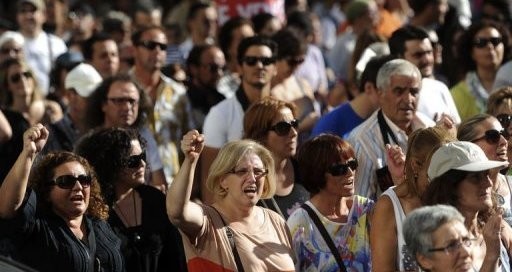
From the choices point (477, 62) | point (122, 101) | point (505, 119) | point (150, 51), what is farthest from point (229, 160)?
point (150, 51)

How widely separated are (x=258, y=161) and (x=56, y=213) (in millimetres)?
1132

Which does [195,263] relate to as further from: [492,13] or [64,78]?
[492,13]

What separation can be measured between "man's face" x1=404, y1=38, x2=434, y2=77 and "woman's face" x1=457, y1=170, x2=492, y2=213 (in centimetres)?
383

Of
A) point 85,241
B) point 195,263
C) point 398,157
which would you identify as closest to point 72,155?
point 85,241

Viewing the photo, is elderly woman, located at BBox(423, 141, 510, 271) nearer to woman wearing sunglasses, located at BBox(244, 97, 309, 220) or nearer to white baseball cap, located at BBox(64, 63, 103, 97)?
woman wearing sunglasses, located at BBox(244, 97, 309, 220)

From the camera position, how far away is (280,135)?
9461 mm

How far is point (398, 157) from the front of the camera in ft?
29.1

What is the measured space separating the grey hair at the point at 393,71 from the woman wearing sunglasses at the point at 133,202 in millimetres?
1702

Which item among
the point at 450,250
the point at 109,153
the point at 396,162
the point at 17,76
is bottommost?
the point at 450,250

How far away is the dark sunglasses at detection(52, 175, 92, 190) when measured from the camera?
8391mm

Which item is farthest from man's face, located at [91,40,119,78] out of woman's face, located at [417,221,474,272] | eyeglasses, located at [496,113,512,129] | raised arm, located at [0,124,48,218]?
woman's face, located at [417,221,474,272]

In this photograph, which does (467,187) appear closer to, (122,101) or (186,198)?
(186,198)

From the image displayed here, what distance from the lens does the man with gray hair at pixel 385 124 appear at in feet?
31.2

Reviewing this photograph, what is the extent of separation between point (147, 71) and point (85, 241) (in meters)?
4.44
